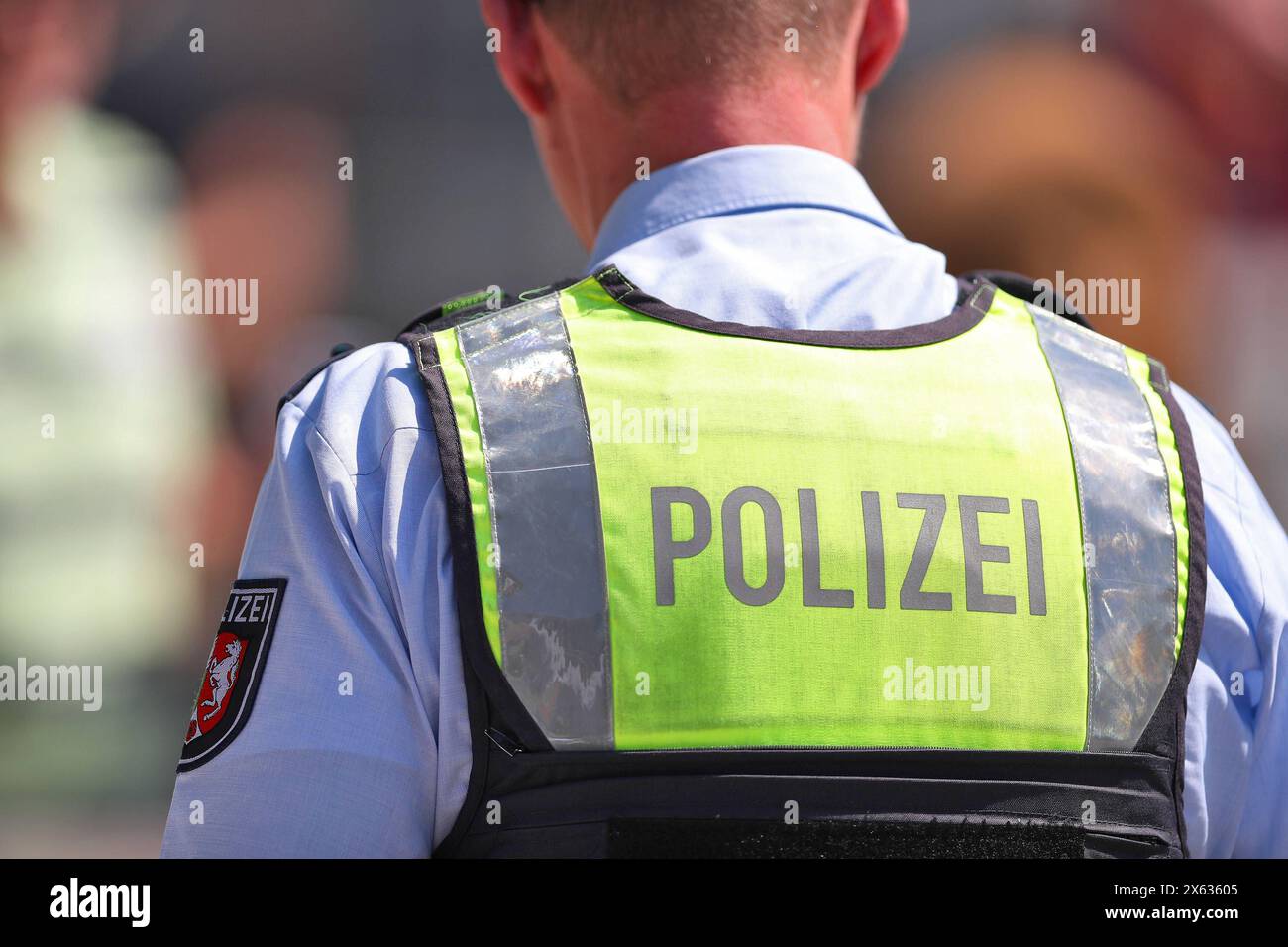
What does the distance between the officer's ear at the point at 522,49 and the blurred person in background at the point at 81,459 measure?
71.2 inches

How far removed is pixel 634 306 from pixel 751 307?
3.6 inches

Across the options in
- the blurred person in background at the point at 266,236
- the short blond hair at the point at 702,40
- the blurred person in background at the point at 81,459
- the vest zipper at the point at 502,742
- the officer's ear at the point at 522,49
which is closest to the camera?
the vest zipper at the point at 502,742

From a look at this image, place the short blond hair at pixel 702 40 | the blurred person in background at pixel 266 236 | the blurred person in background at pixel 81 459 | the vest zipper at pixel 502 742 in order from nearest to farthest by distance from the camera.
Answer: the vest zipper at pixel 502 742
the short blond hair at pixel 702 40
the blurred person in background at pixel 81 459
the blurred person in background at pixel 266 236

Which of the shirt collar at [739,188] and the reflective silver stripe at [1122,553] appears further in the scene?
the shirt collar at [739,188]

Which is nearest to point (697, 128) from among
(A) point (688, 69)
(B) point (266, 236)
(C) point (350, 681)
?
(A) point (688, 69)

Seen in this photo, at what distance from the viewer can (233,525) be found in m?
2.93

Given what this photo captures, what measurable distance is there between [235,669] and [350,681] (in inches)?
3.9

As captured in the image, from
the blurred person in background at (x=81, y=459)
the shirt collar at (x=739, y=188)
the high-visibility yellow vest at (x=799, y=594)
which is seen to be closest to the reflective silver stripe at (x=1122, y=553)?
the high-visibility yellow vest at (x=799, y=594)

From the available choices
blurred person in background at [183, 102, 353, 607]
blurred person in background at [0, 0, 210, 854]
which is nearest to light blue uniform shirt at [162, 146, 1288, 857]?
blurred person in background at [0, 0, 210, 854]

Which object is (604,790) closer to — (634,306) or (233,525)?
(634,306)

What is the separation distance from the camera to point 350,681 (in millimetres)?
939

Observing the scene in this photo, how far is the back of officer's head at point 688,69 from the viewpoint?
1.15 metres

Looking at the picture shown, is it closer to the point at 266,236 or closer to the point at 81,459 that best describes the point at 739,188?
the point at 81,459

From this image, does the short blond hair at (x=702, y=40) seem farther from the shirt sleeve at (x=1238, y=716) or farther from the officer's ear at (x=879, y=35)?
the shirt sleeve at (x=1238, y=716)
